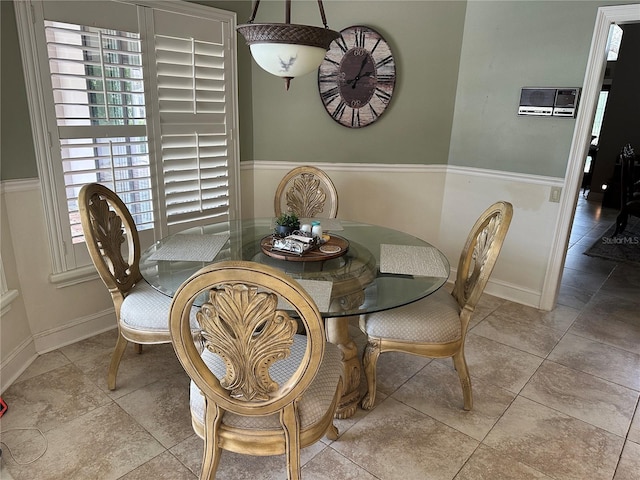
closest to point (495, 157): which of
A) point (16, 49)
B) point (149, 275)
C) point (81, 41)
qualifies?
point (149, 275)

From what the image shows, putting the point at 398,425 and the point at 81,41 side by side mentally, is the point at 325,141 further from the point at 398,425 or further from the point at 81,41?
the point at 398,425

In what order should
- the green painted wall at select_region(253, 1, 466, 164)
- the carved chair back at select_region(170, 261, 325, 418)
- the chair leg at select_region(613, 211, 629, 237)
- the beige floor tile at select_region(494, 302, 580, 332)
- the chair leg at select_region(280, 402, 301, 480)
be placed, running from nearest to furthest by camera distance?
the carved chair back at select_region(170, 261, 325, 418) → the chair leg at select_region(280, 402, 301, 480) → the beige floor tile at select_region(494, 302, 580, 332) → the green painted wall at select_region(253, 1, 466, 164) → the chair leg at select_region(613, 211, 629, 237)

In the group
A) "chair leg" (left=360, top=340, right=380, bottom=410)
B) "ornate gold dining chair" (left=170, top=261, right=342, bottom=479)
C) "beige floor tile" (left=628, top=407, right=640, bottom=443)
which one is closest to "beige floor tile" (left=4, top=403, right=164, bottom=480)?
"ornate gold dining chair" (left=170, top=261, right=342, bottom=479)

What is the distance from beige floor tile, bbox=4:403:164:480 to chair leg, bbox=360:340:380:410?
99 centimetres

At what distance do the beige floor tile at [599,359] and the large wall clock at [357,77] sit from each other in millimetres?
2187

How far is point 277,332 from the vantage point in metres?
1.28

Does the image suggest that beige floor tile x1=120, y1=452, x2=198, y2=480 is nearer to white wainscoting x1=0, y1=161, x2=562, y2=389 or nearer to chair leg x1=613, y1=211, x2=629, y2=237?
white wainscoting x1=0, y1=161, x2=562, y2=389

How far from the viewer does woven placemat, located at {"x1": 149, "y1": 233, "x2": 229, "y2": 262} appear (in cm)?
218

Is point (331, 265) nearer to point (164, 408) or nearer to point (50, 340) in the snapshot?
point (164, 408)

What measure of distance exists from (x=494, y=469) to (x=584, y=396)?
889mm

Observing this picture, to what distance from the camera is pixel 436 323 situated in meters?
2.08

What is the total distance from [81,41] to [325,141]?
1.86 meters

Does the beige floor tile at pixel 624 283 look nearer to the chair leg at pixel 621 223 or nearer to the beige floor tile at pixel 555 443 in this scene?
the chair leg at pixel 621 223

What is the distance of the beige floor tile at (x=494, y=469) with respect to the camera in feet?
6.01
